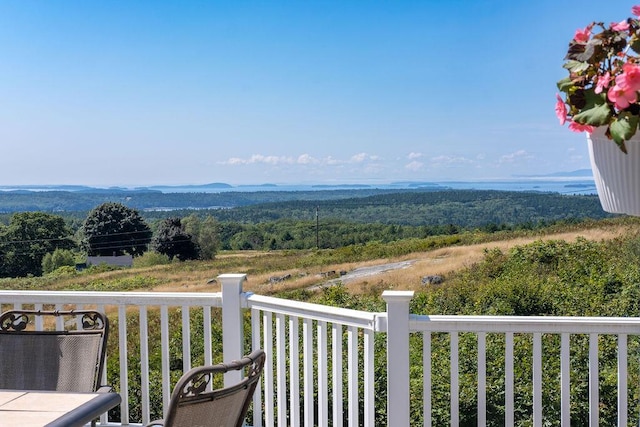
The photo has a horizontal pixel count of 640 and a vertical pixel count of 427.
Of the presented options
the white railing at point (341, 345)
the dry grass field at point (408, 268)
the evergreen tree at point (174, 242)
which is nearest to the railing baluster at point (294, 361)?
the white railing at point (341, 345)

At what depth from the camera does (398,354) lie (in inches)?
103

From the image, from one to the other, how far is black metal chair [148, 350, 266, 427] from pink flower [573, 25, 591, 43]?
1154mm

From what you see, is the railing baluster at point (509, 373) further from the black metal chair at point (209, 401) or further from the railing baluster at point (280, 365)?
the black metal chair at point (209, 401)

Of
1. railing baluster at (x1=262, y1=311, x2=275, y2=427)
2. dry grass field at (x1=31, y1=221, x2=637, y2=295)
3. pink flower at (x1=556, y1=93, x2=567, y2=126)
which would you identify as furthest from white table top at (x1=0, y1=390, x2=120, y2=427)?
dry grass field at (x1=31, y1=221, x2=637, y2=295)

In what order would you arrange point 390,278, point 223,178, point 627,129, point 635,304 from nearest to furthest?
point 627,129
point 635,304
point 390,278
point 223,178

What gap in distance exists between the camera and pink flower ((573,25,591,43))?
1.41m

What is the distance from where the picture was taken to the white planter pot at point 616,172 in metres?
1.30

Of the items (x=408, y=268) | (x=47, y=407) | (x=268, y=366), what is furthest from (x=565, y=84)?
(x=408, y=268)

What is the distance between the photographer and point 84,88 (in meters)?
21.8

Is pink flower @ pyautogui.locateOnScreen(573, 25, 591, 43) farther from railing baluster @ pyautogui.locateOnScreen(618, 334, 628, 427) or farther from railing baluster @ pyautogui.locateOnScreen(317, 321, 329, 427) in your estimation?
railing baluster @ pyautogui.locateOnScreen(317, 321, 329, 427)

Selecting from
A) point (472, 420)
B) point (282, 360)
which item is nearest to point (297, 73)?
point (472, 420)

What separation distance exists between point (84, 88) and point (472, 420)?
19625 millimetres

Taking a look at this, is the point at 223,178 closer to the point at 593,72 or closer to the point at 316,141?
the point at 316,141

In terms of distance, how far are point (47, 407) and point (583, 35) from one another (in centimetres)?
171
